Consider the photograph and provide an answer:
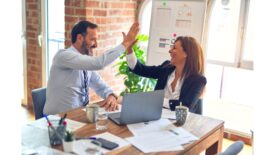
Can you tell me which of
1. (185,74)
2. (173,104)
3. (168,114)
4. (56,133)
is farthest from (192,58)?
(56,133)

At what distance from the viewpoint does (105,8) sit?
11.1 ft

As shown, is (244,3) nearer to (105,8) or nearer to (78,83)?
(105,8)

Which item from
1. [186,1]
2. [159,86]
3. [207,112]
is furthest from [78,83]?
[207,112]

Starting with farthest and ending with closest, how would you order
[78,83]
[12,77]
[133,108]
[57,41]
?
[57,41], [78,83], [133,108], [12,77]

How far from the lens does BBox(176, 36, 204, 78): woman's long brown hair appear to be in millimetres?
2400

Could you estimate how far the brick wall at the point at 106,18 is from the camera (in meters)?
3.23

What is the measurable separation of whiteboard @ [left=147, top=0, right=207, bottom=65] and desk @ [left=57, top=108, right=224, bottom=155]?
1.43m

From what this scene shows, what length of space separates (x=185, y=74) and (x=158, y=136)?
0.87 meters

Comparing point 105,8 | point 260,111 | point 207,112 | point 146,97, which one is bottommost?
point 207,112

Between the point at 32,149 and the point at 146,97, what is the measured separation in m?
0.69

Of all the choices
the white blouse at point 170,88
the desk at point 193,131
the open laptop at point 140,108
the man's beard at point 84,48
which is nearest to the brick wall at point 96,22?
the man's beard at point 84,48

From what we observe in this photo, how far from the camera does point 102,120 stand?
1835 mm

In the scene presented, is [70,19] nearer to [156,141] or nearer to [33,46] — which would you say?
[33,46]

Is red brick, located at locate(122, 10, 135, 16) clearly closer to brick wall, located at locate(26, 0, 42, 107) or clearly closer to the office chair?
brick wall, located at locate(26, 0, 42, 107)
